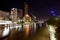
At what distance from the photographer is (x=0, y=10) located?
818 centimetres

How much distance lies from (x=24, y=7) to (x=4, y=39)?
20.8ft

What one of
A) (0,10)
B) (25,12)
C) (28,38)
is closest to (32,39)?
(28,38)

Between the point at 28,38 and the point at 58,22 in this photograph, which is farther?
the point at 28,38

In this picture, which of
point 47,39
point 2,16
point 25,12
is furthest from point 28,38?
point 25,12

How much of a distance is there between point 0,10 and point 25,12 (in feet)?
6.16

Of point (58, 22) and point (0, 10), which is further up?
point (0, 10)

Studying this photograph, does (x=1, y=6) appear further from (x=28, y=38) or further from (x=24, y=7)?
(x=28, y=38)

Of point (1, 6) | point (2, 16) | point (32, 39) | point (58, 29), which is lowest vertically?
point (32, 39)

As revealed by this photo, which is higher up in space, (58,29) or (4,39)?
(58,29)

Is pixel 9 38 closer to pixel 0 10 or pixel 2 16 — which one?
pixel 2 16

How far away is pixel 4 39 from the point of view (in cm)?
299

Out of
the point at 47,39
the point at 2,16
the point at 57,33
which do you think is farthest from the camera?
the point at 2,16

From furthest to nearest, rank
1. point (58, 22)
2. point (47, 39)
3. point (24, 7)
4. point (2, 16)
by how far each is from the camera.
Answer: point (24, 7) < point (2, 16) < point (47, 39) < point (58, 22)

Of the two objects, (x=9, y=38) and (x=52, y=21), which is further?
(x=52, y=21)
